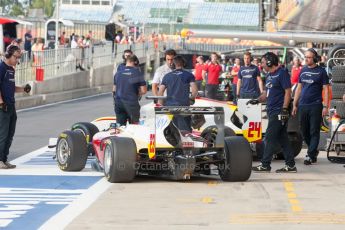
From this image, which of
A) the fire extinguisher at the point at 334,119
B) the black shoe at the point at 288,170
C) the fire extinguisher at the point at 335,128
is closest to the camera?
the black shoe at the point at 288,170

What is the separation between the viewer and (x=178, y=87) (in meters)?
17.7

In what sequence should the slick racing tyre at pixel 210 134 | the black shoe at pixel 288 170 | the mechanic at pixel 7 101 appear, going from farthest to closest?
the black shoe at pixel 288 170 < the mechanic at pixel 7 101 < the slick racing tyre at pixel 210 134

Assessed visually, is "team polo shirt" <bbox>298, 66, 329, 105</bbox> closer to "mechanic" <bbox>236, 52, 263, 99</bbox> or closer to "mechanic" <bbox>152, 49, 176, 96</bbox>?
"mechanic" <bbox>152, 49, 176, 96</bbox>

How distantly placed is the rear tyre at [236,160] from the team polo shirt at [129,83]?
312 centimetres

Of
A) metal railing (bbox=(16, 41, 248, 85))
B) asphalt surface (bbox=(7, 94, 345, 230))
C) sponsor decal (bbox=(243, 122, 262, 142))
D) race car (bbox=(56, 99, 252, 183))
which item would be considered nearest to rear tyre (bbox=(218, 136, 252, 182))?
race car (bbox=(56, 99, 252, 183))

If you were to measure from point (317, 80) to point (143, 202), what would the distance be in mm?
6171

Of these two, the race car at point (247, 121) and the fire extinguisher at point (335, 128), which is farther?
the fire extinguisher at point (335, 128)

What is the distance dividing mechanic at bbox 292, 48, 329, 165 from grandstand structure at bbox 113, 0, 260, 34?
129 meters

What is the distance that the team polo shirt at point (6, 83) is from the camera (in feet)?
56.5

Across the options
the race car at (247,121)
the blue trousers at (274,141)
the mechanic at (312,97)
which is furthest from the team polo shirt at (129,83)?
the mechanic at (312,97)

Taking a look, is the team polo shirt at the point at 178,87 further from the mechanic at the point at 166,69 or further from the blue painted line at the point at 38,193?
the blue painted line at the point at 38,193

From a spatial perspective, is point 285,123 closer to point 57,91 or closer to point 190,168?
point 190,168

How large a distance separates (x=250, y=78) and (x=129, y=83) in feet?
24.7

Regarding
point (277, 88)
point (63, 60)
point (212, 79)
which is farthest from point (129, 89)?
point (63, 60)
